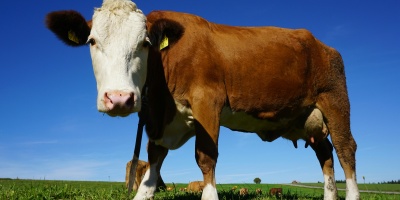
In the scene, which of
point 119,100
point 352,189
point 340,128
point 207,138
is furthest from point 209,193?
point 340,128

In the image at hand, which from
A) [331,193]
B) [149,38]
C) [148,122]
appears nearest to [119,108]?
[149,38]

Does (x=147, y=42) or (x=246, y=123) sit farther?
(x=246, y=123)

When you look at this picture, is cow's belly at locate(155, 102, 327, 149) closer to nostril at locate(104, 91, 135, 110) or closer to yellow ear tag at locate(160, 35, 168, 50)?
yellow ear tag at locate(160, 35, 168, 50)

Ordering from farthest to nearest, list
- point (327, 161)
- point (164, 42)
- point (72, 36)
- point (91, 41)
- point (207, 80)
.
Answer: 1. point (327, 161)
2. point (72, 36)
3. point (164, 42)
4. point (207, 80)
5. point (91, 41)

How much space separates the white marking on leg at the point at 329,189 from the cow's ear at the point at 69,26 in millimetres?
5325

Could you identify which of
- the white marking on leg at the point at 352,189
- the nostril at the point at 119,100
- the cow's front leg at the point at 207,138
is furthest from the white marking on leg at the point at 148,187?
the white marking on leg at the point at 352,189

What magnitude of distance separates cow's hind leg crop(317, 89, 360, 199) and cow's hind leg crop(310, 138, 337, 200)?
0.61m

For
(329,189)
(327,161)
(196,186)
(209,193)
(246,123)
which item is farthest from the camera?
(196,186)

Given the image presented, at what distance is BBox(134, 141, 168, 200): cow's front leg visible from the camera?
6980 millimetres

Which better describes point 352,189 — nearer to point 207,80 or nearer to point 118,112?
point 207,80

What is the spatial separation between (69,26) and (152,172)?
267 cm

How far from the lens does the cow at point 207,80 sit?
18.5 feet

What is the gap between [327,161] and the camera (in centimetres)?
877

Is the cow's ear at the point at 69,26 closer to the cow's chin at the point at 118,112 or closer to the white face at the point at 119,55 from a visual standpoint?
the white face at the point at 119,55
